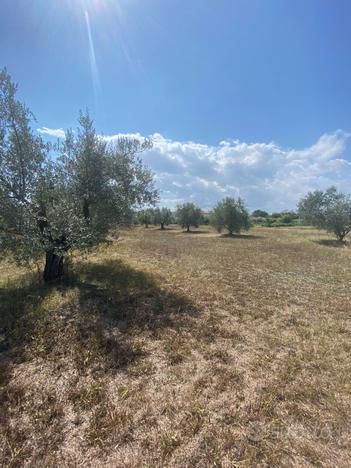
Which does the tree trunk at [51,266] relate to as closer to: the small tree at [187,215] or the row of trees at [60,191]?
the row of trees at [60,191]

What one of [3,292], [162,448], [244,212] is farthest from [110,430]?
[244,212]

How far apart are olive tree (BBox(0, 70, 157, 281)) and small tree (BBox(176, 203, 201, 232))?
51.9 meters

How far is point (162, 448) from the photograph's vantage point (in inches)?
137

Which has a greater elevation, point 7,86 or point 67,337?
point 7,86

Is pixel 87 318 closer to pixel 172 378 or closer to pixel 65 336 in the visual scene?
pixel 65 336

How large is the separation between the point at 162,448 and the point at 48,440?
5.99 feet

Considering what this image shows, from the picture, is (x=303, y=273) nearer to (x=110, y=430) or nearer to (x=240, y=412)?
(x=240, y=412)

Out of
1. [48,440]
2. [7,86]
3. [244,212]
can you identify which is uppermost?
[7,86]

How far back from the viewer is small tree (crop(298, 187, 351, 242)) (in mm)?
34844

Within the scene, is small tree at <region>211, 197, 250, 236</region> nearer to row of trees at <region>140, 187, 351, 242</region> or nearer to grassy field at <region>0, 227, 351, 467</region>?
row of trees at <region>140, 187, 351, 242</region>

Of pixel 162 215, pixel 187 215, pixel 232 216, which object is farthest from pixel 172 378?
pixel 162 215

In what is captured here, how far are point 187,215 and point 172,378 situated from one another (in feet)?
199

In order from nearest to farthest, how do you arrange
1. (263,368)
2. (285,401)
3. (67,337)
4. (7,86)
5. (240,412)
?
(240,412) → (285,401) → (263,368) → (67,337) → (7,86)

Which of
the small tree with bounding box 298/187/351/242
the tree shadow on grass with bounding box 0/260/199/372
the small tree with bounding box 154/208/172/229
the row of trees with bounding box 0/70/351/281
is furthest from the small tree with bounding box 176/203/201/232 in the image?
the tree shadow on grass with bounding box 0/260/199/372
